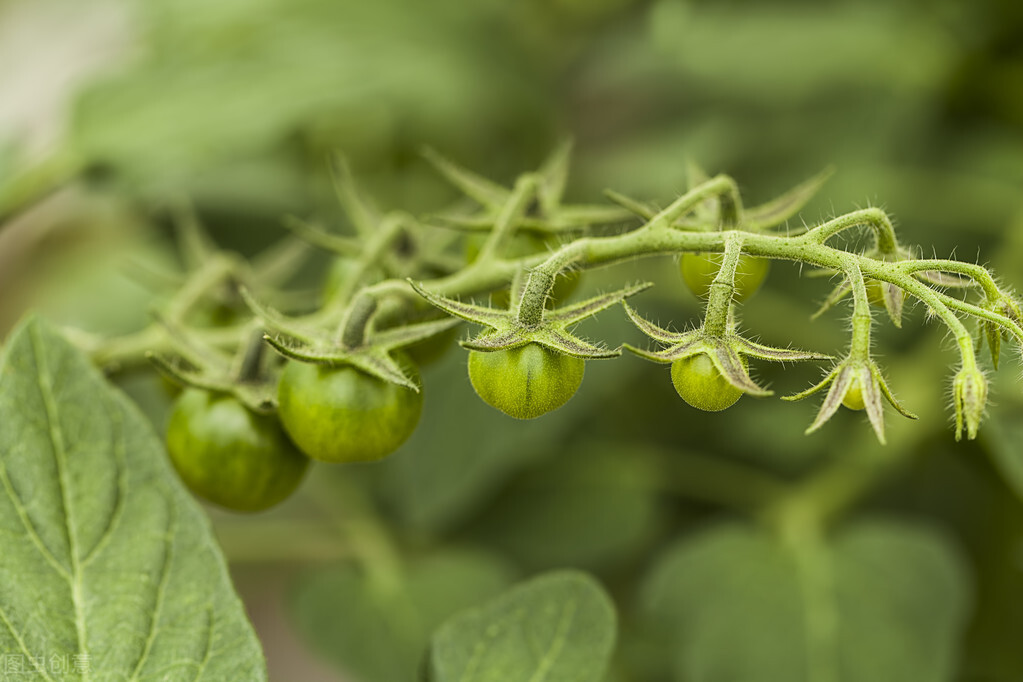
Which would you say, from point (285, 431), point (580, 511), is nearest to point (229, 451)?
point (285, 431)

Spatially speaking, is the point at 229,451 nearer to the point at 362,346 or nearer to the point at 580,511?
the point at 362,346

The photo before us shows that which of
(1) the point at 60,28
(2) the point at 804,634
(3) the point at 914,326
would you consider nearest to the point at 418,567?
(2) the point at 804,634

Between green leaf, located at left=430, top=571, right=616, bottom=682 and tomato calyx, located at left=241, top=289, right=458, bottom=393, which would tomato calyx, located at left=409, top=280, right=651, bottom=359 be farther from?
green leaf, located at left=430, top=571, right=616, bottom=682

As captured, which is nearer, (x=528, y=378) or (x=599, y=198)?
(x=528, y=378)

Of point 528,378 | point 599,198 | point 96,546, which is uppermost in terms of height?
point 599,198

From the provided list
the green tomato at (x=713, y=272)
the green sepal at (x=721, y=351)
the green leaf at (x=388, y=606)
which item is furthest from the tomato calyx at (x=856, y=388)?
the green leaf at (x=388, y=606)

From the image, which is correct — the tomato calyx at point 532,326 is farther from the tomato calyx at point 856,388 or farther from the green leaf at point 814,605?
the green leaf at point 814,605
